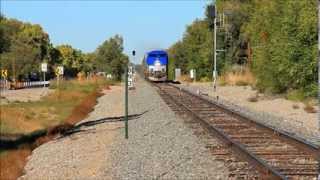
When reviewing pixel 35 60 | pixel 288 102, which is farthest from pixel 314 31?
pixel 35 60

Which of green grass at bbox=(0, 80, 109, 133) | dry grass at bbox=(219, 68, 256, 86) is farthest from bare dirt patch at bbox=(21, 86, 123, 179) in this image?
dry grass at bbox=(219, 68, 256, 86)

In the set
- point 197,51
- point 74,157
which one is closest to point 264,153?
point 74,157

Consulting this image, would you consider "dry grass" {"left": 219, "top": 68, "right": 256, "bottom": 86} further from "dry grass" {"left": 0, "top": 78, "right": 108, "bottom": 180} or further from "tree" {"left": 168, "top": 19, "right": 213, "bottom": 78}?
"dry grass" {"left": 0, "top": 78, "right": 108, "bottom": 180}

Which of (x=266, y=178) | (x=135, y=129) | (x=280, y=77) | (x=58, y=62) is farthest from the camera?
(x=58, y=62)

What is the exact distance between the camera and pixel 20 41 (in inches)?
5202

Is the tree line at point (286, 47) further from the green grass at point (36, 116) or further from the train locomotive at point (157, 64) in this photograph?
the train locomotive at point (157, 64)

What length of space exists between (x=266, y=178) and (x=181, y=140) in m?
7.11

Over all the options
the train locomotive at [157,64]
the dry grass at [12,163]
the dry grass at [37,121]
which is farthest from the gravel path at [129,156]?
the train locomotive at [157,64]

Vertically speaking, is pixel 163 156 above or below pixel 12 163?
above

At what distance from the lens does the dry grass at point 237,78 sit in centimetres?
6946

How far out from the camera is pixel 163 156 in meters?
15.4

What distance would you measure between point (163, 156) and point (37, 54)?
11419 centimetres

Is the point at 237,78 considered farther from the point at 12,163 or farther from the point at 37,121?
the point at 12,163

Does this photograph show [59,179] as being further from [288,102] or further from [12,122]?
[288,102]
